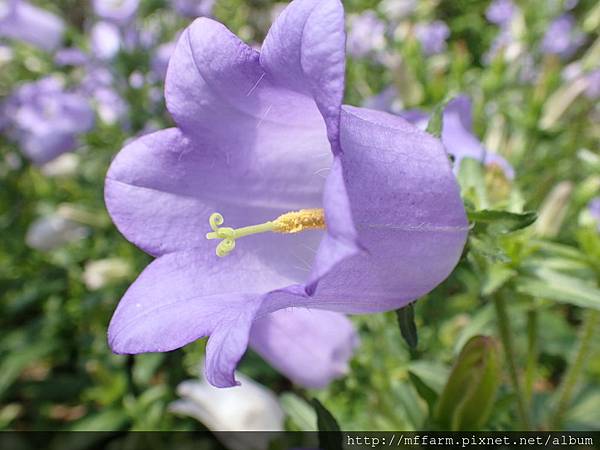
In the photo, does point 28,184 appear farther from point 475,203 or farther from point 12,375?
point 475,203

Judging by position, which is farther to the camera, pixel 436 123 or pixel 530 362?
pixel 530 362

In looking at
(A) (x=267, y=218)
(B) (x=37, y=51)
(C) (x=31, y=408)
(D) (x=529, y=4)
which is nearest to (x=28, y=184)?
(B) (x=37, y=51)

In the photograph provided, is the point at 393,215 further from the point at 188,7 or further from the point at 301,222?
the point at 188,7

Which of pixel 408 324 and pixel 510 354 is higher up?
pixel 408 324

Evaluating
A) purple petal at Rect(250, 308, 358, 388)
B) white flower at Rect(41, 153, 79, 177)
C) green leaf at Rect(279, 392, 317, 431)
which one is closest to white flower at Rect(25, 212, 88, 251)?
white flower at Rect(41, 153, 79, 177)

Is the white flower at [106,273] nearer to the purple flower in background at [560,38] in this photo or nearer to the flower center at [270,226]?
the flower center at [270,226]

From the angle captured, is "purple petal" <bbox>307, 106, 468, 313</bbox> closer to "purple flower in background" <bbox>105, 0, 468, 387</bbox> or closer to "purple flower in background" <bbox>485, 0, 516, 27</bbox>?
"purple flower in background" <bbox>105, 0, 468, 387</bbox>

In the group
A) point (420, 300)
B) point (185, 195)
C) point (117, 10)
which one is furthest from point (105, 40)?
point (185, 195)
